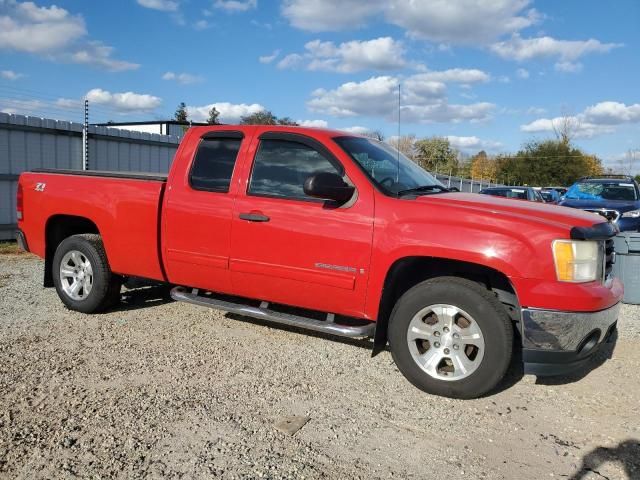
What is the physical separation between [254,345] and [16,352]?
1990mm

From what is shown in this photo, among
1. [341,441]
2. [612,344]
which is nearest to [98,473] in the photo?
[341,441]

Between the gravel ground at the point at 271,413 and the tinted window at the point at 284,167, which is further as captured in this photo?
the tinted window at the point at 284,167

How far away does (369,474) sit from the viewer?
2.85m

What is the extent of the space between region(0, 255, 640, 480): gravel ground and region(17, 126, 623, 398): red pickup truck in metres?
0.36

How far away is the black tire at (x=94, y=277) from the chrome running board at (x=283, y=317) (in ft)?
2.87

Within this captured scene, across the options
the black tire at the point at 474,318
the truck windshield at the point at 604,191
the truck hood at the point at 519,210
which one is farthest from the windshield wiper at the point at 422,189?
the truck windshield at the point at 604,191

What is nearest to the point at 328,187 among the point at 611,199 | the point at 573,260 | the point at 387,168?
the point at 387,168

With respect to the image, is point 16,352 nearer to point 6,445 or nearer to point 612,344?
point 6,445

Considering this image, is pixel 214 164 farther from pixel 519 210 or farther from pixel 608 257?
pixel 608 257

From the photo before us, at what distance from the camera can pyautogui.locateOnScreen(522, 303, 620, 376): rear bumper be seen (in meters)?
3.50

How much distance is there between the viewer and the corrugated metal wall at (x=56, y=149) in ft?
34.3

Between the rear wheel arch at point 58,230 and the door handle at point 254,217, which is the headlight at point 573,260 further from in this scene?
the rear wheel arch at point 58,230

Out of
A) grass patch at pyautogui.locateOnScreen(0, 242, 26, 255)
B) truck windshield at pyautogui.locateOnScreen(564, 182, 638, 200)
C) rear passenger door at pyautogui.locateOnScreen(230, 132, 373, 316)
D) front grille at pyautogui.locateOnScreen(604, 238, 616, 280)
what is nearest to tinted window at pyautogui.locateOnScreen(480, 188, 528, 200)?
truck windshield at pyautogui.locateOnScreen(564, 182, 638, 200)

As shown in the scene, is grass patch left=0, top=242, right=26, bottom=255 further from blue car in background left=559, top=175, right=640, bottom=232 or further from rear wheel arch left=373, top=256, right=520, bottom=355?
blue car in background left=559, top=175, right=640, bottom=232
